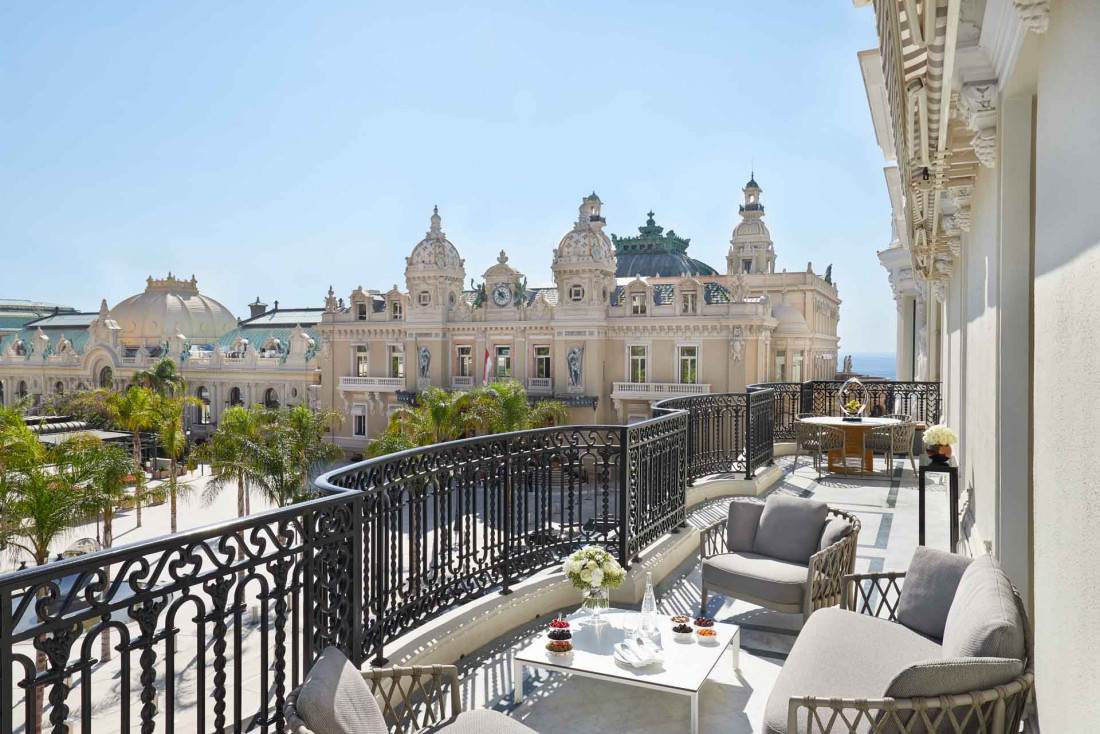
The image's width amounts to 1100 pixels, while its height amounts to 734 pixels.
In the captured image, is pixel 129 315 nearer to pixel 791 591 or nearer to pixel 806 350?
pixel 806 350

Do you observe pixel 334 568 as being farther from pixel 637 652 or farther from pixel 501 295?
pixel 501 295

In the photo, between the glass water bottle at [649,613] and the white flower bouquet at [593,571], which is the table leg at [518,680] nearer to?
the white flower bouquet at [593,571]

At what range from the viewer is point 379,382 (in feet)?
121

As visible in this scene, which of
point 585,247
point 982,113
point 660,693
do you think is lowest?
point 660,693

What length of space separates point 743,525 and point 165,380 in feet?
142

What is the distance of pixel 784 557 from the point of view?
589 centimetres

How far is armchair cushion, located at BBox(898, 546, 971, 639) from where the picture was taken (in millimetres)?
4098

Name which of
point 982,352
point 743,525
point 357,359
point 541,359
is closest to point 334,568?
point 743,525

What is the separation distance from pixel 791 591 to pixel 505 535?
216 centimetres

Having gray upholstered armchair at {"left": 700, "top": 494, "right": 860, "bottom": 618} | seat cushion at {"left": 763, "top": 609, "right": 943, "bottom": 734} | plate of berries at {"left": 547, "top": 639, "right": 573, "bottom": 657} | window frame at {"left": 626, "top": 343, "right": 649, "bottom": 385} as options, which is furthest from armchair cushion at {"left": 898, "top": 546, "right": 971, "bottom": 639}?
window frame at {"left": 626, "top": 343, "right": 649, "bottom": 385}

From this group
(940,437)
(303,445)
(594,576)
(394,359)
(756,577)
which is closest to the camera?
(594,576)

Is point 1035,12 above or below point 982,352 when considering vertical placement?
above

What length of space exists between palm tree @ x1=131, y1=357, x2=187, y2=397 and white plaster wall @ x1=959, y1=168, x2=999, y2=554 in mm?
43576

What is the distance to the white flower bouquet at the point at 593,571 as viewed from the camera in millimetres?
4719
